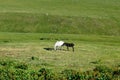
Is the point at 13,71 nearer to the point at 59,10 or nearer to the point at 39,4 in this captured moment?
the point at 59,10

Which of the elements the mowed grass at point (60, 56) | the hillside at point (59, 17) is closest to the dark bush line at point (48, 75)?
the mowed grass at point (60, 56)

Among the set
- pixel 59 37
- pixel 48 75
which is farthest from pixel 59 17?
pixel 48 75

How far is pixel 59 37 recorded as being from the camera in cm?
7312

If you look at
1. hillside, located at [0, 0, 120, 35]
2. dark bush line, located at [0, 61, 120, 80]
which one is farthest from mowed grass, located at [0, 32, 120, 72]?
hillside, located at [0, 0, 120, 35]

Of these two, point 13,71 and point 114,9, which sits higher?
point 114,9

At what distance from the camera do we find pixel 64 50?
52812 millimetres

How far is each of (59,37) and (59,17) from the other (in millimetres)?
21080

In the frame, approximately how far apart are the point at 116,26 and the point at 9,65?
184ft

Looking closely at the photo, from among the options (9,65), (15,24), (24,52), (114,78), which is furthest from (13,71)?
(15,24)

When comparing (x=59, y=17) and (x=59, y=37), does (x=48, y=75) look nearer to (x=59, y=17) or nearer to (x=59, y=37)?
(x=59, y=37)

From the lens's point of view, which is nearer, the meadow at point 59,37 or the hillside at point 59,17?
the meadow at point 59,37

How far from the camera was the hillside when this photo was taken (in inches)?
3398

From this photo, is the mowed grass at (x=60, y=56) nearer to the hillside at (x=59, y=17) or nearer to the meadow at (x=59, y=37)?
the meadow at (x=59, y=37)

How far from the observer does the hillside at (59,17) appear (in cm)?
8631
